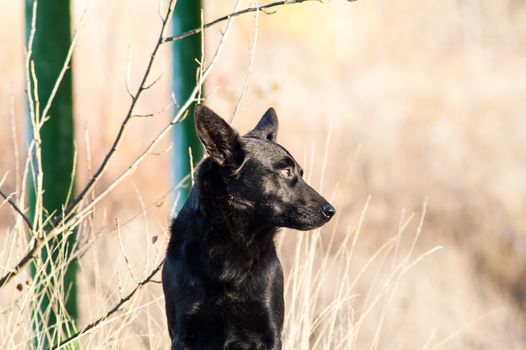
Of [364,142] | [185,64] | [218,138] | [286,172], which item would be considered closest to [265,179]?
[286,172]

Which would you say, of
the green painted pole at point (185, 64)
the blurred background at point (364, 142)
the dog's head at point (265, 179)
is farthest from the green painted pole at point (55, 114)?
the dog's head at point (265, 179)

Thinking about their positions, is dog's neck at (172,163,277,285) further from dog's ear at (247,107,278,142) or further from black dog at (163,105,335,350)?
dog's ear at (247,107,278,142)

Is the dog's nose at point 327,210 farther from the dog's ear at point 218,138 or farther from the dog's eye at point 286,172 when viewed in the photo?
the dog's ear at point 218,138

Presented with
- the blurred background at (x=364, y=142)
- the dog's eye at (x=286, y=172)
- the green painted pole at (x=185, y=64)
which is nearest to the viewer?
the dog's eye at (x=286, y=172)

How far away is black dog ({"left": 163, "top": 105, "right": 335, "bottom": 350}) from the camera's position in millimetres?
3549

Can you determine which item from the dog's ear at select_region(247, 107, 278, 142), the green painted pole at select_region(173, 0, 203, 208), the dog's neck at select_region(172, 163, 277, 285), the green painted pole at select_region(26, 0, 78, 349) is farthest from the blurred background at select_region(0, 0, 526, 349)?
the dog's neck at select_region(172, 163, 277, 285)

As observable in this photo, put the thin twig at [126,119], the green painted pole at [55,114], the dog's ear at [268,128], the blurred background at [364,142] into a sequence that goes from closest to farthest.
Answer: the thin twig at [126,119] < the dog's ear at [268,128] < the green painted pole at [55,114] < the blurred background at [364,142]

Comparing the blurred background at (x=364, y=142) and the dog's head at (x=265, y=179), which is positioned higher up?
the dog's head at (x=265, y=179)

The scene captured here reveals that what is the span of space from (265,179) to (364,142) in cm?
879

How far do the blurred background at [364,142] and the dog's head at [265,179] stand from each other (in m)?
2.39

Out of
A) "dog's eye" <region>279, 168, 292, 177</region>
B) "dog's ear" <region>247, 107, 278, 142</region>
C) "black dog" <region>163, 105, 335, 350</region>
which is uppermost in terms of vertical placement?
"dog's ear" <region>247, 107, 278, 142</region>

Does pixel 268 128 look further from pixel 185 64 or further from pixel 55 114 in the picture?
pixel 185 64

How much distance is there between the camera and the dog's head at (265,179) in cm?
354

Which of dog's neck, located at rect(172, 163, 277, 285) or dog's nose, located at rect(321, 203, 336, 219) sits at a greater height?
dog's nose, located at rect(321, 203, 336, 219)
